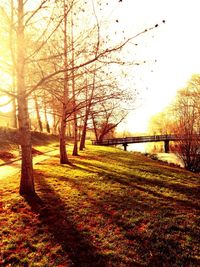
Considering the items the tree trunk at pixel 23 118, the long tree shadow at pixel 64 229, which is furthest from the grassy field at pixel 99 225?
the tree trunk at pixel 23 118

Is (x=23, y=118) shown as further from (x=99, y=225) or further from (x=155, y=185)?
(x=155, y=185)

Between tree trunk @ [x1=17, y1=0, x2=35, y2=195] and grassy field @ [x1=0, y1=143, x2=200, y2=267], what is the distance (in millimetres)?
526

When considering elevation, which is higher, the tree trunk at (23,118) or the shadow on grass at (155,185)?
the tree trunk at (23,118)

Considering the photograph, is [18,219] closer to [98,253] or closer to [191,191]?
[98,253]

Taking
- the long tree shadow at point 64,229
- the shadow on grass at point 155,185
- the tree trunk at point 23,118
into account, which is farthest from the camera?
the shadow on grass at point 155,185

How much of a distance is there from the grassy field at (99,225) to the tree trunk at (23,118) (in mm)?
526

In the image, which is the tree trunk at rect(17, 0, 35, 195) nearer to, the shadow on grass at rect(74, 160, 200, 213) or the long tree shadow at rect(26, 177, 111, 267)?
the long tree shadow at rect(26, 177, 111, 267)

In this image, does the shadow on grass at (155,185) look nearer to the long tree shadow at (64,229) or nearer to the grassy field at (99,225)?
the grassy field at (99,225)

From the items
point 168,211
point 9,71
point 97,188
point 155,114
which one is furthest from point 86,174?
point 155,114

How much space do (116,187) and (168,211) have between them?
8.80 ft

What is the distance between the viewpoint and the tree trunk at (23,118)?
695 centimetres

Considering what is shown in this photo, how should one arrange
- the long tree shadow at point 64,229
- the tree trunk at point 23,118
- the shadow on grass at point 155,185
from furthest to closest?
the shadow on grass at point 155,185
the tree trunk at point 23,118
the long tree shadow at point 64,229

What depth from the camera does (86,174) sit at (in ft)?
36.0

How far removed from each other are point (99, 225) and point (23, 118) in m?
4.03
